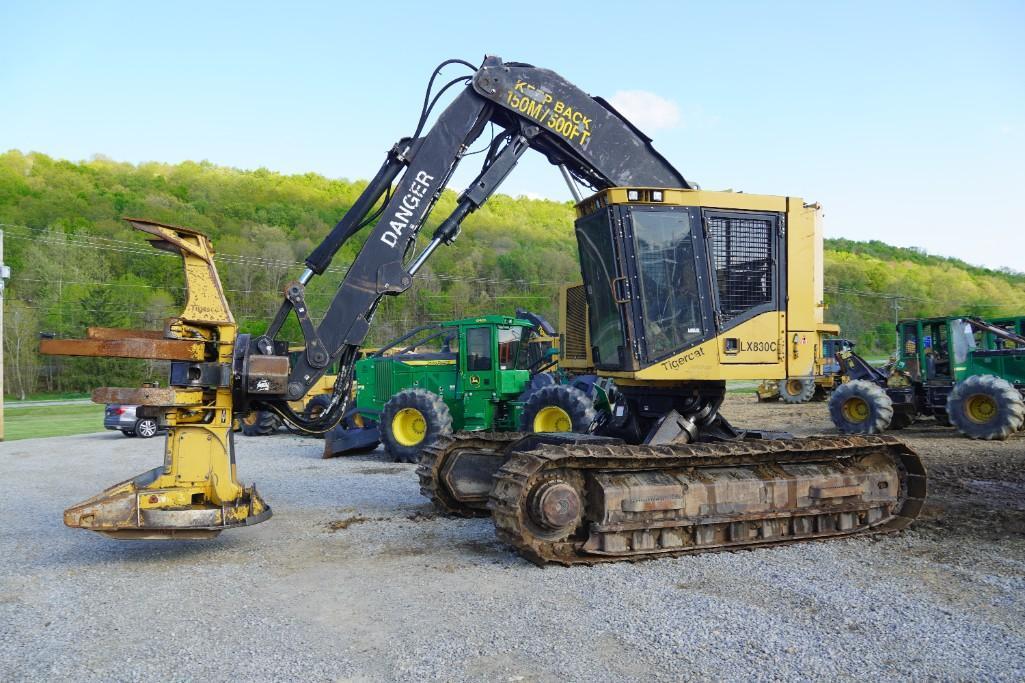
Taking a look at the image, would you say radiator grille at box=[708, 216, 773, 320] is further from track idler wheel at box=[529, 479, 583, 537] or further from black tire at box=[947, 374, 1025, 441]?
black tire at box=[947, 374, 1025, 441]

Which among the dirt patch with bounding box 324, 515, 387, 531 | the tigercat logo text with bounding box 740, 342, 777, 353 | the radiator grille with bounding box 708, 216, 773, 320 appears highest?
the radiator grille with bounding box 708, 216, 773, 320

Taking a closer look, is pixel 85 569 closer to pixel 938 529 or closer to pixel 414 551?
pixel 414 551

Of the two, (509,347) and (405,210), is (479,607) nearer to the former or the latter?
(405,210)

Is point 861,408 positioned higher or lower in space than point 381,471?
higher

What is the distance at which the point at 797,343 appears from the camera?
21.6 ft

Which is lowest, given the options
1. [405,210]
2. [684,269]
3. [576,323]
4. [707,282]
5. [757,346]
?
[757,346]

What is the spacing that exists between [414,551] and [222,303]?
2.71 metres

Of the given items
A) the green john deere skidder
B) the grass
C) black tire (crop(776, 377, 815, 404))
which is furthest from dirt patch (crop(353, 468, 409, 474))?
black tire (crop(776, 377, 815, 404))

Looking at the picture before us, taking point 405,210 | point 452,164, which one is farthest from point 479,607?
point 452,164

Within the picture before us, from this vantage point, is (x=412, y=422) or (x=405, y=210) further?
(x=412, y=422)

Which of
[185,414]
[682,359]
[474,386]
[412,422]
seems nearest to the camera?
[185,414]

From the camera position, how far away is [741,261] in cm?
656

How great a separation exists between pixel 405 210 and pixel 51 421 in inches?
952

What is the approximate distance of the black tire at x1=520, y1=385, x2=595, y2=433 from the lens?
1135 cm
